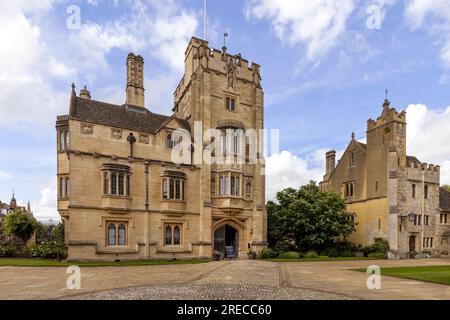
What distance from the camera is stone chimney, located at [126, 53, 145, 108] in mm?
31109

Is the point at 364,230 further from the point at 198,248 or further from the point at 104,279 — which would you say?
the point at 104,279

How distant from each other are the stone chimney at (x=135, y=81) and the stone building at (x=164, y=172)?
102 mm

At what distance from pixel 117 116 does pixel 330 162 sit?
3206 centimetres

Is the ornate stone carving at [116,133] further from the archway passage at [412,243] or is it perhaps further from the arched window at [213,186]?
the archway passage at [412,243]

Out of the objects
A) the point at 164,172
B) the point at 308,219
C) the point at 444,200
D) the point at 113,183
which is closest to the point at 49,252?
the point at 113,183

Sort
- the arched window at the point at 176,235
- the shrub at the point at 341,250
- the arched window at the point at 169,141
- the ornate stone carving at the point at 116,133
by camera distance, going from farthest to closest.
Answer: the shrub at the point at 341,250 → the arched window at the point at 169,141 → the arched window at the point at 176,235 → the ornate stone carving at the point at 116,133

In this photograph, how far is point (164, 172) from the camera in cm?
2773

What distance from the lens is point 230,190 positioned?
2930 cm

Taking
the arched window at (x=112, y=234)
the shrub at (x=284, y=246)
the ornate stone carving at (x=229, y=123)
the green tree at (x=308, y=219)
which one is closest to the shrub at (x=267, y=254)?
the shrub at (x=284, y=246)

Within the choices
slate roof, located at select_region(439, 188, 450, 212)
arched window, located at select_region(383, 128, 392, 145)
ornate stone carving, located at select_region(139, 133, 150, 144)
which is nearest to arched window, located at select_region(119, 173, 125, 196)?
ornate stone carving, located at select_region(139, 133, 150, 144)

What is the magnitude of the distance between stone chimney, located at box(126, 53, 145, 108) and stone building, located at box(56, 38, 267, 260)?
0.34 feet

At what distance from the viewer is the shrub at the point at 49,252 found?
25.3 meters

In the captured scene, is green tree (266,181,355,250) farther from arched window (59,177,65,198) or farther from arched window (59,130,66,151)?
arched window (59,130,66,151)

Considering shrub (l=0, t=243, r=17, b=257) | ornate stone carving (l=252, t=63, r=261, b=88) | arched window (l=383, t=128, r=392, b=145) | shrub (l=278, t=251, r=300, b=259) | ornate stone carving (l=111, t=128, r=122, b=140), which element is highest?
ornate stone carving (l=252, t=63, r=261, b=88)
